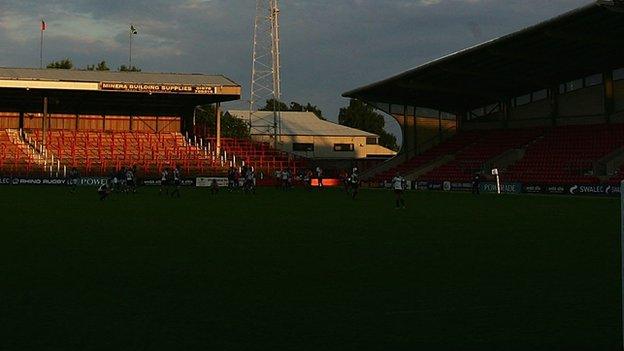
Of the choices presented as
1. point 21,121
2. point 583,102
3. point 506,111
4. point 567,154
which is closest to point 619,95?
point 583,102

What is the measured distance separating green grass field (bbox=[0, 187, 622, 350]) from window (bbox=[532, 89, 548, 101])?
144 ft

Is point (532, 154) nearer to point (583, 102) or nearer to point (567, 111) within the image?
point (567, 111)

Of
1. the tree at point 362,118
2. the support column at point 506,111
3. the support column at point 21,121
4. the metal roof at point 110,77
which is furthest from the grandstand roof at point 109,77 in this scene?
the tree at point 362,118

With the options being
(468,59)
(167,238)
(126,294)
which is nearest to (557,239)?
(167,238)

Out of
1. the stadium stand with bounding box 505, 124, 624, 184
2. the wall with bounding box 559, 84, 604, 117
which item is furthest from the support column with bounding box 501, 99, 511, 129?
the stadium stand with bounding box 505, 124, 624, 184

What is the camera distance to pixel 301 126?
11138 centimetres

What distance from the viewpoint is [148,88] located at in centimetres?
6731

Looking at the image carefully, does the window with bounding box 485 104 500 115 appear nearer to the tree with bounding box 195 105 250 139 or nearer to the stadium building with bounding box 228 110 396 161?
the stadium building with bounding box 228 110 396 161

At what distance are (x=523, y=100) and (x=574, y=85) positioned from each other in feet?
20.1

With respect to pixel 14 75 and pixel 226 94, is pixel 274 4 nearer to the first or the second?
pixel 226 94

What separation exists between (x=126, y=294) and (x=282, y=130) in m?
97.8

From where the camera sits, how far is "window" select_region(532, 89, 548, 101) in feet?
207

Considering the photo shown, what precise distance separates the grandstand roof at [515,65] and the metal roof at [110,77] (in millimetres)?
13926

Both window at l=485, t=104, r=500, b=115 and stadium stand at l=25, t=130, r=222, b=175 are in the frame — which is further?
window at l=485, t=104, r=500, b=115
